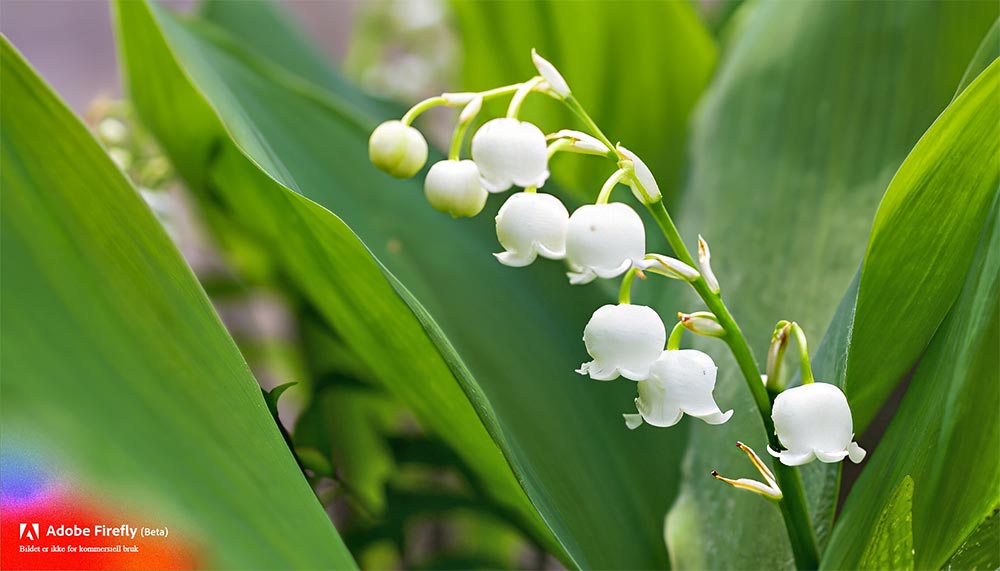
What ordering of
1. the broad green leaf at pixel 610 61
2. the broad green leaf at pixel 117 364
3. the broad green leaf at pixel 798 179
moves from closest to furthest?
the broad green leaf at pixel 117 364, the broad green leaf at pixel 798 179, the broad green leaf at pixel 610 61

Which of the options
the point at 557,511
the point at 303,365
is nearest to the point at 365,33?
the point at 303,365

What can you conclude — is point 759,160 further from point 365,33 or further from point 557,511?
point 365,33

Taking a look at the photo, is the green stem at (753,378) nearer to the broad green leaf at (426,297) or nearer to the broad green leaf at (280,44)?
the broad green leaf at (426,297)

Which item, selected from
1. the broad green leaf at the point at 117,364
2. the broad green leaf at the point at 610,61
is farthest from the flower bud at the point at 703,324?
the broad green leaf at the point at 610,61

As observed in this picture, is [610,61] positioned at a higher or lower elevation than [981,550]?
higher

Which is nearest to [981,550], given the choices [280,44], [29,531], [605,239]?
[605,239]

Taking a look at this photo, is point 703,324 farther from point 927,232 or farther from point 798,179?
point 798,179

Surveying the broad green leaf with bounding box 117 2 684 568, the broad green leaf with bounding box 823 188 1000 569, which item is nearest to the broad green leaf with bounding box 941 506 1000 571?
the broad green leaf with bounding box 823 188 1000 569
